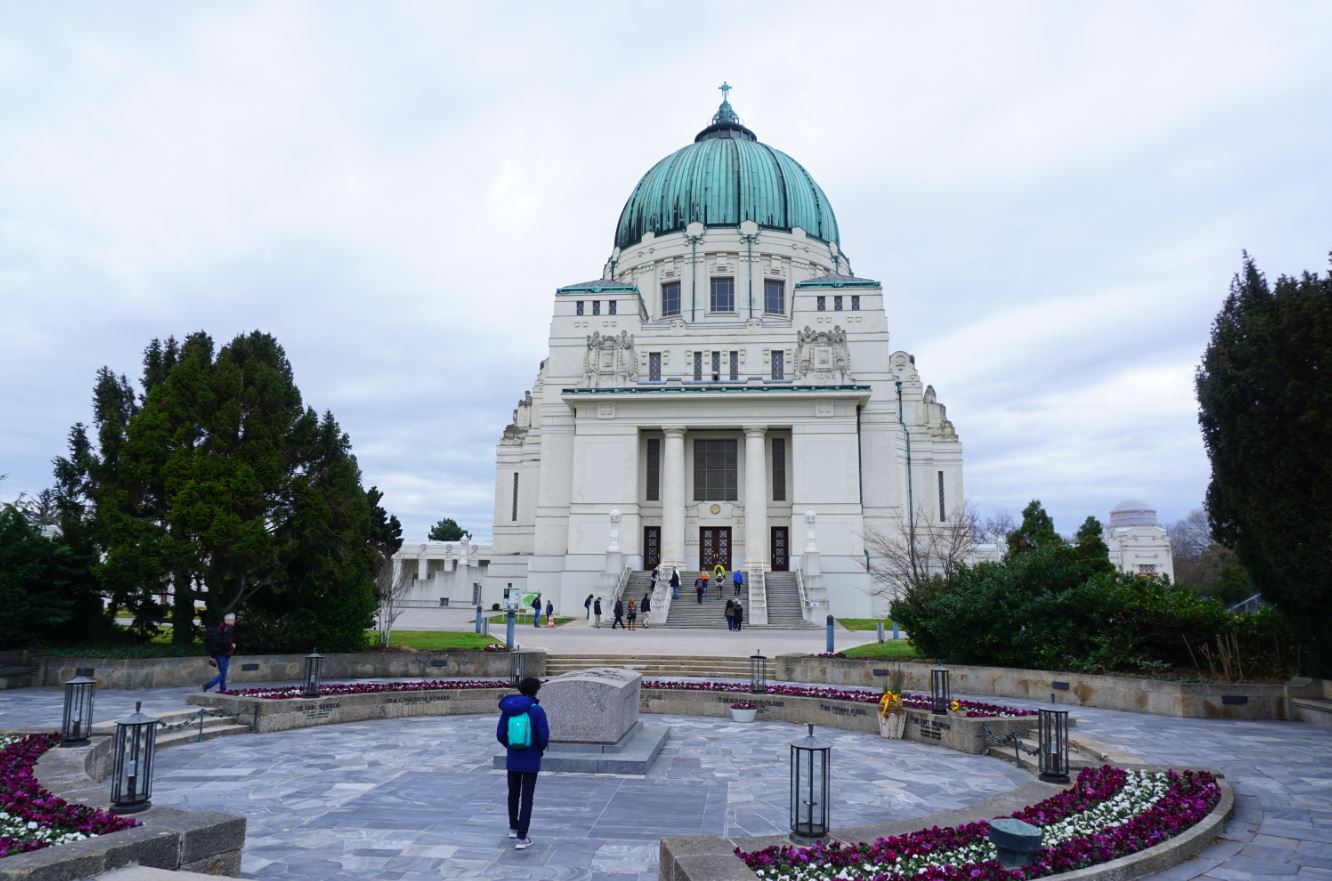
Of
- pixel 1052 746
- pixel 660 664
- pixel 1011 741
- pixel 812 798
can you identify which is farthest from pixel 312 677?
pixel 1052 746

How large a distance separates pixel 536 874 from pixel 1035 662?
608 inches

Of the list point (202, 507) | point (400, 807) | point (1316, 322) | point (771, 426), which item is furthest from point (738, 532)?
point (400, 807)

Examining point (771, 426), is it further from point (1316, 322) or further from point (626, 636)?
point (1316, 322)

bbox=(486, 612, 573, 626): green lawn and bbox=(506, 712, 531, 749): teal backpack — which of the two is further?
bbox=(486, 612, 573, 626): green lawn

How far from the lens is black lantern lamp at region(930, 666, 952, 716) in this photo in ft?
47.0

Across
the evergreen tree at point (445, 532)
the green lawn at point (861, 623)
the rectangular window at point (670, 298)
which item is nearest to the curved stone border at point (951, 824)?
the green lawn at point (861, 623)

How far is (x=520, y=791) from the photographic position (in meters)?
8.20

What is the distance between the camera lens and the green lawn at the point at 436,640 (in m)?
25.6

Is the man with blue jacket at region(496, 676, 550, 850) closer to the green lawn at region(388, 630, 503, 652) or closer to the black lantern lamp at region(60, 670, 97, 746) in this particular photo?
the black lantern lamp at region(60, 670, 97, 746)

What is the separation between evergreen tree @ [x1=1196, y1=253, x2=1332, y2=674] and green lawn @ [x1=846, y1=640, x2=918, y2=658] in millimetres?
8888

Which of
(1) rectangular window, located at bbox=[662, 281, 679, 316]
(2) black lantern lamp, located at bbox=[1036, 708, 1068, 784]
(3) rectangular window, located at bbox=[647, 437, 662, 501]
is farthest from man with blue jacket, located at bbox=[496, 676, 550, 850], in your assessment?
(1) rectangular window, located at bbox=[662, 281, 679, 316]

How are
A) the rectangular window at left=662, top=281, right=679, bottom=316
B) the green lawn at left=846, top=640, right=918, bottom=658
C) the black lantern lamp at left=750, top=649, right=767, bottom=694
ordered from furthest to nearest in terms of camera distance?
the rectangular window at left=662, top=281, right=679, bottom=316 → the green lawn at left=846, top=640, right=918, bottom=658 → the black lantern lamp at left=750, top=649, right=767, bottom=694

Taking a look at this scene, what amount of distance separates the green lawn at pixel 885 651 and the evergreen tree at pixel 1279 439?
8.89m

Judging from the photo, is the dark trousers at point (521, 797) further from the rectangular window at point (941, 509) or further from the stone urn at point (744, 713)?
the rectangular window at point (941, 509)
